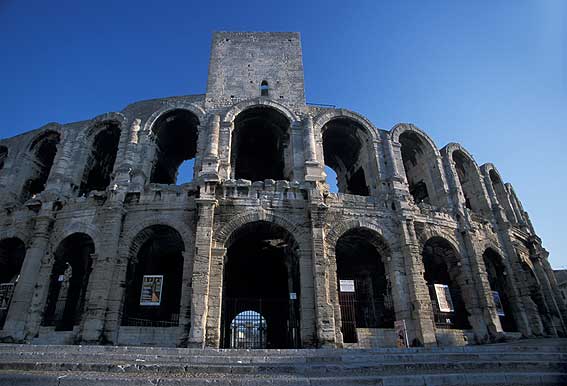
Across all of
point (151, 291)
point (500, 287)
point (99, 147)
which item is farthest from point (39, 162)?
point (500, 287)

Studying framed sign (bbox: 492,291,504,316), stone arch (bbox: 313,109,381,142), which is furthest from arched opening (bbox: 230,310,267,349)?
framed sign (bbox: 492,291,504,316)

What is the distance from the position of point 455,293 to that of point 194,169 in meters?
12.6

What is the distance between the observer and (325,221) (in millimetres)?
12680

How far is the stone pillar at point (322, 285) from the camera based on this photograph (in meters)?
10.5

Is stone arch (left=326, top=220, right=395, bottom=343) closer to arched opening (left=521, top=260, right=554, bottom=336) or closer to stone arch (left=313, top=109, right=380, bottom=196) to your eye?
stone arch (left=313, top=109, right=380, bottom=196)

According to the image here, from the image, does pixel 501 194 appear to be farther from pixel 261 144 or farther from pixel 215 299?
pixel 215 299

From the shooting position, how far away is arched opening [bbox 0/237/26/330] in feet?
43.3

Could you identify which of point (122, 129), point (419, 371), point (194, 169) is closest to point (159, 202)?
point (194, 169)

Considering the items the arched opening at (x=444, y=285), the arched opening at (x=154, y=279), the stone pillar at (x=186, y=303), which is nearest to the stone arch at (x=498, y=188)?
the arched opening at (x=444, y=285)

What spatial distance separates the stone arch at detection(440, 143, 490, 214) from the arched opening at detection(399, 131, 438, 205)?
1038 millimetres

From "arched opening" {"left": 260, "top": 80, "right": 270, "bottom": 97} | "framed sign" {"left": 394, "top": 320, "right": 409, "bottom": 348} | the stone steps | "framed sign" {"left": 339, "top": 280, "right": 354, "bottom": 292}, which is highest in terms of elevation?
"arched opening" {"left": 260, "top": 80, "right": 270, "bottom": 97}

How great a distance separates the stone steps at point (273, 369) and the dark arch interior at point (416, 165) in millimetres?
10781

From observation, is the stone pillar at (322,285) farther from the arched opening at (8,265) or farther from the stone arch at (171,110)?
the arched opening at (8,265)

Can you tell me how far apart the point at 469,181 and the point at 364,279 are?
27.9 ft
